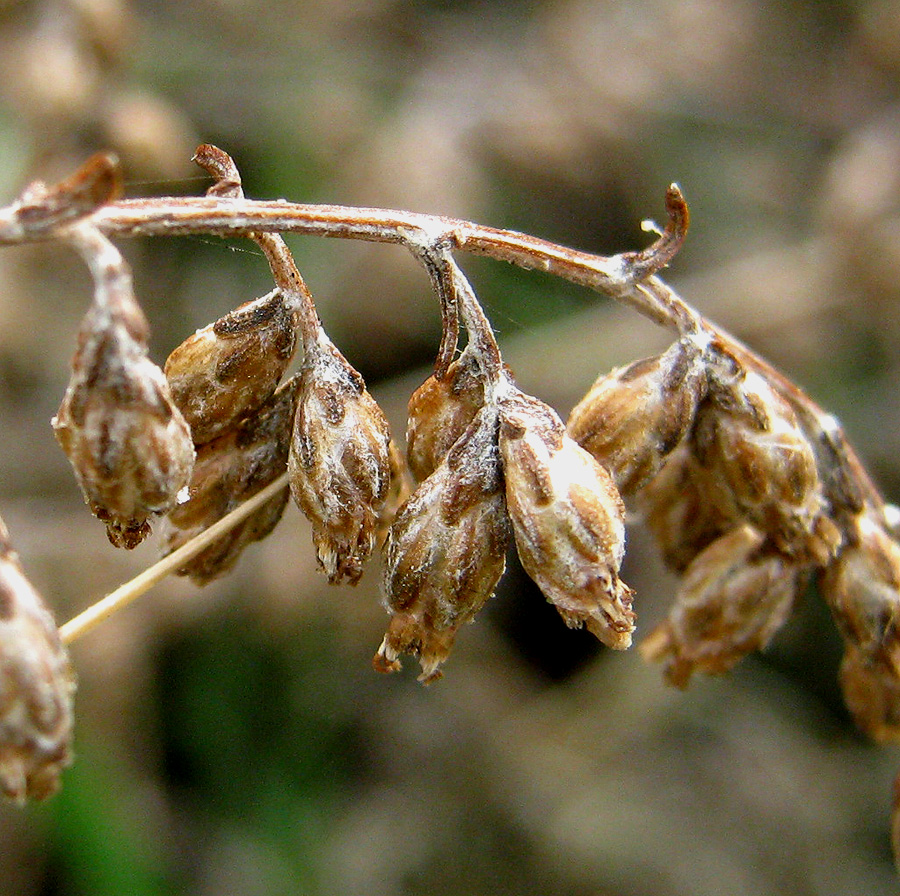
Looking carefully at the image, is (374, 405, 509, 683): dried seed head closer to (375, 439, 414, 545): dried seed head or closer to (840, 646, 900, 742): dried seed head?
(375, 439, 414, 545): dried seed head

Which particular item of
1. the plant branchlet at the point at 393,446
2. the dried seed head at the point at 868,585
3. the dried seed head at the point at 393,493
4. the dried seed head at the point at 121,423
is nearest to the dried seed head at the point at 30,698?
the plant branchlet at the point at 393,446

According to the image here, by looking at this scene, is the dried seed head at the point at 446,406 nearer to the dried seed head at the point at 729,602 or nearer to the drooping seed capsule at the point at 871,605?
the dried seed head at the point at 729,602

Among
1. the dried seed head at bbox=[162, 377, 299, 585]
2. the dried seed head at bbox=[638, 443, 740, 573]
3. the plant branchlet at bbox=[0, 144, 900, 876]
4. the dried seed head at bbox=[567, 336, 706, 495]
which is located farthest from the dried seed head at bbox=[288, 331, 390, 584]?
the dried seed head at bbox=[638, 443, 740, 573]

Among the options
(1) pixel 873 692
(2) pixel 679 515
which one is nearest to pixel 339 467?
(2) pixel 679 515

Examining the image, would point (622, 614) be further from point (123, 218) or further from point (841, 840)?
point (841, 840)

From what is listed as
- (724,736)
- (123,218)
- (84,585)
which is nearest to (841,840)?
(724,736)

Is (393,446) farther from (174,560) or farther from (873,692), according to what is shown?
(873,692)
